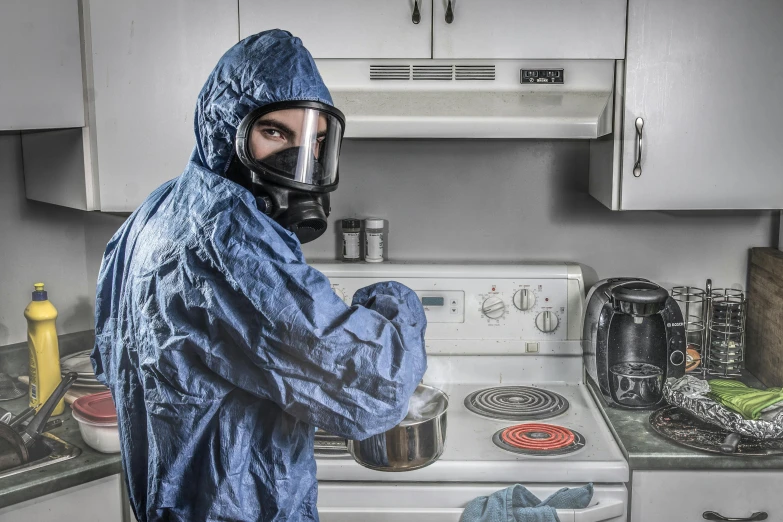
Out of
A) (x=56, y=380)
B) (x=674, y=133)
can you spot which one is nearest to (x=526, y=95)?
(x=674, y=133)

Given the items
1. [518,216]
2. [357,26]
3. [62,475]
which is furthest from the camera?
[518,216]

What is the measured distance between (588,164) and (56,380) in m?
1.58

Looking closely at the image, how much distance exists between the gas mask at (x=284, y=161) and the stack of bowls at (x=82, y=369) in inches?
39.9

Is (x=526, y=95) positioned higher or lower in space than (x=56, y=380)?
higher

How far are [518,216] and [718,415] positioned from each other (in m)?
0.84

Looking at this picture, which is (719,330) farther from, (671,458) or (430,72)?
(430,72)

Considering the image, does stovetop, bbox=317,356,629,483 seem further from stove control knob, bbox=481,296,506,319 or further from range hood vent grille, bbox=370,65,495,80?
range hood vent grille, bbox=370,65,495,80

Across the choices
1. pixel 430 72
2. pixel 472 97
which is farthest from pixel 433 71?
pixel 472 97

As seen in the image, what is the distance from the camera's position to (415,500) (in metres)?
1.85

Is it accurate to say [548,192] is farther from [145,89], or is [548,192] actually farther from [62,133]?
[62,133]

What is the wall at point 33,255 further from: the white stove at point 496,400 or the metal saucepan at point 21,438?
the white stove at point 496,400

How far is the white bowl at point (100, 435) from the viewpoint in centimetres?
180

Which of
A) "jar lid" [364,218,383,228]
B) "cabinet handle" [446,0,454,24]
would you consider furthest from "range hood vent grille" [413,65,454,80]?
"jar lid" [364,218,383,228]

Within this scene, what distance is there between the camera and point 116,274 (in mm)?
1517
